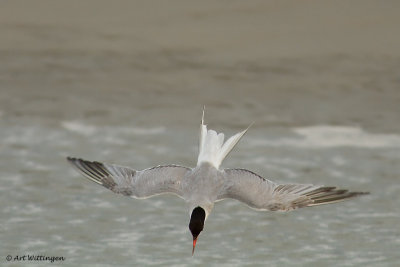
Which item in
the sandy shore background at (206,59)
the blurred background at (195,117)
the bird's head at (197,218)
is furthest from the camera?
the sandy shore background at (206,59)

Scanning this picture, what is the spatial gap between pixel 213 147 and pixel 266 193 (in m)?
0.44

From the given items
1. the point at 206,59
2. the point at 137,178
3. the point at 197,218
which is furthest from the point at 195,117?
the point at 197,218

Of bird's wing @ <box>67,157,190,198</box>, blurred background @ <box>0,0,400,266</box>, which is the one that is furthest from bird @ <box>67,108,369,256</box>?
blurred background @ <box>0,0,400,266</box>

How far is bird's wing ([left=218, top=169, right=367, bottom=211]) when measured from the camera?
6840 mm

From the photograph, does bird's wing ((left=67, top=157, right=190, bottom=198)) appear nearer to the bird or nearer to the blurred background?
the bird

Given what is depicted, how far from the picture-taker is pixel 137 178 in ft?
23.6

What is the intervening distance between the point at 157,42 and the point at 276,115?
1815 mm

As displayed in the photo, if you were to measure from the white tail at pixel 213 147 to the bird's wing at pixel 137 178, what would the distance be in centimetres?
15

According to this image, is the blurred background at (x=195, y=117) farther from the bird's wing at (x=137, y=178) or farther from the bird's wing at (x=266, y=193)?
the bird's wing at (x=266, y=193)

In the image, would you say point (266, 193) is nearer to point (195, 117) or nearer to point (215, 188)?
point (215, 188)

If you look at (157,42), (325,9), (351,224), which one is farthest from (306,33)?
(351,224)

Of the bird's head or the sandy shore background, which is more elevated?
the sandy shore background

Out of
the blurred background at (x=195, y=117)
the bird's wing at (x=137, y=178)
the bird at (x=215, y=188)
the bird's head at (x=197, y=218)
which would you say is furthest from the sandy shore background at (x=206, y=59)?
the bird's head at (x=197, y=218)

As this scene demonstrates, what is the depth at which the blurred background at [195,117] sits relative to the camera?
7.96 metres
